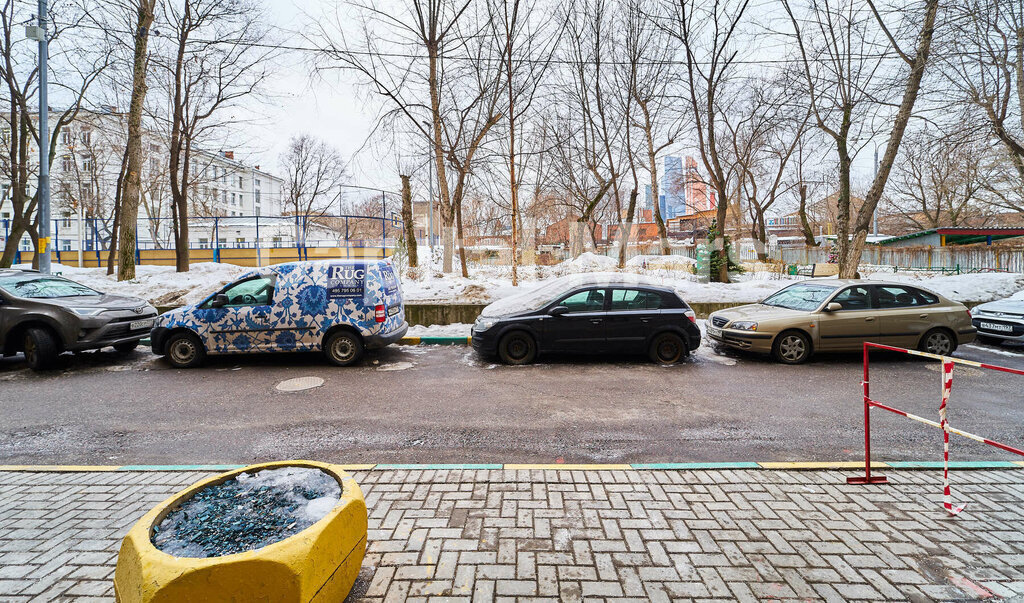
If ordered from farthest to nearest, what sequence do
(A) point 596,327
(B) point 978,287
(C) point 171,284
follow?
1. (C) point 171,284
2. (B) point 978,287
3. (A) point 596,327

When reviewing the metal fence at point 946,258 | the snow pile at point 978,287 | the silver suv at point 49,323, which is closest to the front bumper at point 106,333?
the silver suv at point 49,323

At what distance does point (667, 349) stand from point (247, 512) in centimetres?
749

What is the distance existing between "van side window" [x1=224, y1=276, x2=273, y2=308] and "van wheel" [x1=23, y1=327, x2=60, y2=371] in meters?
2.97

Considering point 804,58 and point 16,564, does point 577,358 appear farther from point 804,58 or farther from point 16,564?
point 804,58

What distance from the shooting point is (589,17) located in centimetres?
1958

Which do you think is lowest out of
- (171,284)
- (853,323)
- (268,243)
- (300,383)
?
(300,383)

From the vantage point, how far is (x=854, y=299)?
8602 mm

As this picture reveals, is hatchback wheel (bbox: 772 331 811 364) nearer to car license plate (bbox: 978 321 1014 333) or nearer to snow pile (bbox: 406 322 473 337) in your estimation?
car license plate (bbox: 978 321 1014 333)

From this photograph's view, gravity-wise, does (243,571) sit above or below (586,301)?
below

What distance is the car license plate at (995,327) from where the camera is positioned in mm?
9636

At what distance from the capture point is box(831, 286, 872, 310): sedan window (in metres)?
8.56

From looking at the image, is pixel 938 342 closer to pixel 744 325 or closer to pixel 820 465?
pixel 744 325

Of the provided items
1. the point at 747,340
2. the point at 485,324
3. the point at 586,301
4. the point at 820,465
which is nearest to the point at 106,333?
the point at 485,324

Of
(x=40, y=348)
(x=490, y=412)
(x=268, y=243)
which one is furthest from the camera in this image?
(x=268, y=243)
